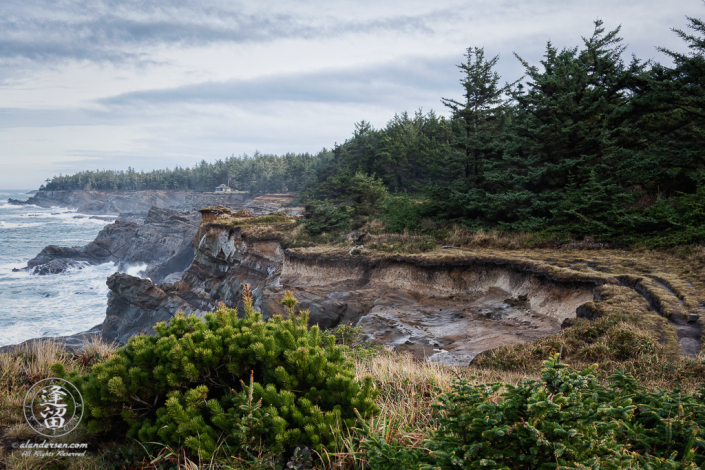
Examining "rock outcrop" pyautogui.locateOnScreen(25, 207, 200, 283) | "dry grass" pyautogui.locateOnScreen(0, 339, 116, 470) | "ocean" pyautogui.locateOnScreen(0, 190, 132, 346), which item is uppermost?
"dry grass" pyautogui.locateOnScreen(0, 339, 116, 470)

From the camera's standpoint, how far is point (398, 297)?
1761 cm

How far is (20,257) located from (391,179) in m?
63.0

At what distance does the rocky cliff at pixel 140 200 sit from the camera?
308 feet

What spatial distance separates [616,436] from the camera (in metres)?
2.42

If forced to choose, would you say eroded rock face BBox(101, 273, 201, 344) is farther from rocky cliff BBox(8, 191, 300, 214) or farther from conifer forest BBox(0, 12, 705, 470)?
rocky cliff BBox(8, 191, 300, 214)

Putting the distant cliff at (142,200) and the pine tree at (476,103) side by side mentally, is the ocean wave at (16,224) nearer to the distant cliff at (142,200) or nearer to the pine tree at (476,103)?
the distant cliff at (142,200)

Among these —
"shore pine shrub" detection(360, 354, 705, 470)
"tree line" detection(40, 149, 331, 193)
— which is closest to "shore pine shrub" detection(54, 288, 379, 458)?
"shore pine shrub" detection(360, 354, 705, 470)

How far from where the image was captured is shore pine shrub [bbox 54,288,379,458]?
2908mm

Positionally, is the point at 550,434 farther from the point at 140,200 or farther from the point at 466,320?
the point at 140,200

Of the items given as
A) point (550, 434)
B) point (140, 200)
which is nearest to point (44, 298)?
point (550, 434)

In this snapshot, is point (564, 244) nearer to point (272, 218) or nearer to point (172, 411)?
point (172, 411)

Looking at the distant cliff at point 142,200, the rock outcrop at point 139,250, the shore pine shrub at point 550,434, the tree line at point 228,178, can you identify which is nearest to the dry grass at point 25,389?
the shore pine shrub at point 550,434

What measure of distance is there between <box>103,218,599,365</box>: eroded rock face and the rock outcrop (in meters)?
21.7

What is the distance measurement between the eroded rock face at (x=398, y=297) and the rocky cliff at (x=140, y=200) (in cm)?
4435
